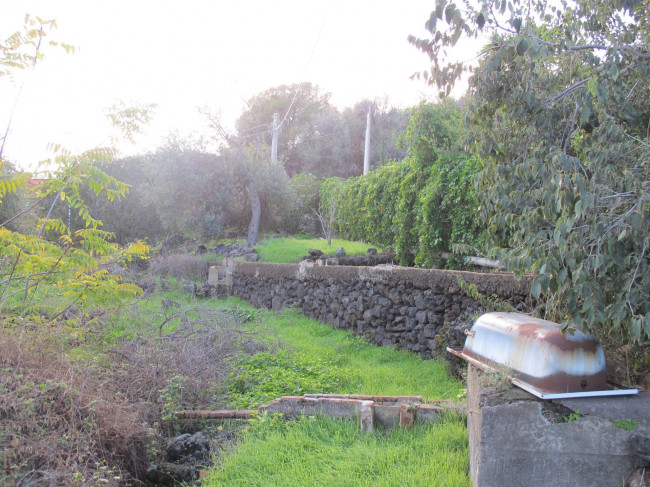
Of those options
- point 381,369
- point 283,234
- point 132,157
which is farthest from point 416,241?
point 132,157

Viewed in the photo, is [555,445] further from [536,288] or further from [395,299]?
[395,299]

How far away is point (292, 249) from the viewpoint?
1798cm

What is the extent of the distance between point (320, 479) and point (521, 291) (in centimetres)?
372

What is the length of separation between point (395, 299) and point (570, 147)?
4.84 meters

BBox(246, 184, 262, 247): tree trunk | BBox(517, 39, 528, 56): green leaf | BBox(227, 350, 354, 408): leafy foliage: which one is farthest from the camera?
BBox(246, 184, 262, 247): tree trunk

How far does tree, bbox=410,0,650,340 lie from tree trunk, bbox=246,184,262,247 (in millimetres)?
16938

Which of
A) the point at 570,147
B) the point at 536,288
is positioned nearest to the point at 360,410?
the point at 536,288

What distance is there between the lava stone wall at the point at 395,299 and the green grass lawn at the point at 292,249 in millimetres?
3397

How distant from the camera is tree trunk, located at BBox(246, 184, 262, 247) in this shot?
70.5 feet

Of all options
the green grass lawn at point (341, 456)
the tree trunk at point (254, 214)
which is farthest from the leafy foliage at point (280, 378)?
the tree trunk at point (254, 214)

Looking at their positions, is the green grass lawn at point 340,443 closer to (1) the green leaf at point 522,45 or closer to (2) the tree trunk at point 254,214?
(1) the green leaf at point 522,45

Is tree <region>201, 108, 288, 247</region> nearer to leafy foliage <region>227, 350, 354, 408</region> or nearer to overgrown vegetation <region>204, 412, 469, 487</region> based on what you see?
leafy foliage <region>227, 350, 354, 408</region>

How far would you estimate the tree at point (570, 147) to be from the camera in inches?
126

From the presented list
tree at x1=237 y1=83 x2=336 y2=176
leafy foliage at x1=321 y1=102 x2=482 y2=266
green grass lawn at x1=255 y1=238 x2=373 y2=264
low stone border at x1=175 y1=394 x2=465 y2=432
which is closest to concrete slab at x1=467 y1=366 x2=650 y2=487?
low stone border at x1=175 y1=394 x2=465 y2=432
